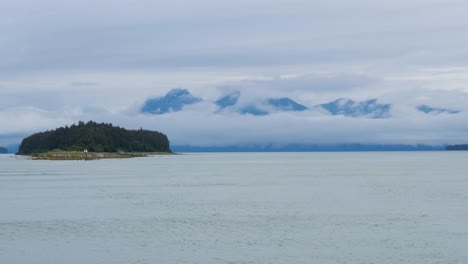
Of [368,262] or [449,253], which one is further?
[449,253]

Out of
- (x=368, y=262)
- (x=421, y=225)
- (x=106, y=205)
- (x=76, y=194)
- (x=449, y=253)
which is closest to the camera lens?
(x=368, y=262)

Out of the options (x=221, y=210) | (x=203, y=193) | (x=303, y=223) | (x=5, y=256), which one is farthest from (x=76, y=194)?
(x=5, y=256)

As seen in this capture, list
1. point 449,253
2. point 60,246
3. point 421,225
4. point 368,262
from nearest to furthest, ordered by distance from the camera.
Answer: point 368,262, point 449,253, point 60,246, point 421,225

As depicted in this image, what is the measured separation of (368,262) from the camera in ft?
132

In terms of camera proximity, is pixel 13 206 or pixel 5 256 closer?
pixel 5 256

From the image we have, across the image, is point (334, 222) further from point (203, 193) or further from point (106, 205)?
point (203, 193)

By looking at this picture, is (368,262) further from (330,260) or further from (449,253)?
(449,253)

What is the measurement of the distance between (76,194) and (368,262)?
61.6 meters

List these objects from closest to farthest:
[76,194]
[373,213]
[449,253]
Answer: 1. [449,253]
2. [373,213]
3. [76,194]

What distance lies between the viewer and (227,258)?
138ft

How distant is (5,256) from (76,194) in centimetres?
5150

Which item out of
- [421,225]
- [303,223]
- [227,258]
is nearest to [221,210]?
[303,223]

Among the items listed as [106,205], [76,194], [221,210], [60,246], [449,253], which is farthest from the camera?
[76,194]

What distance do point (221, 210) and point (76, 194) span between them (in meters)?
31.9
